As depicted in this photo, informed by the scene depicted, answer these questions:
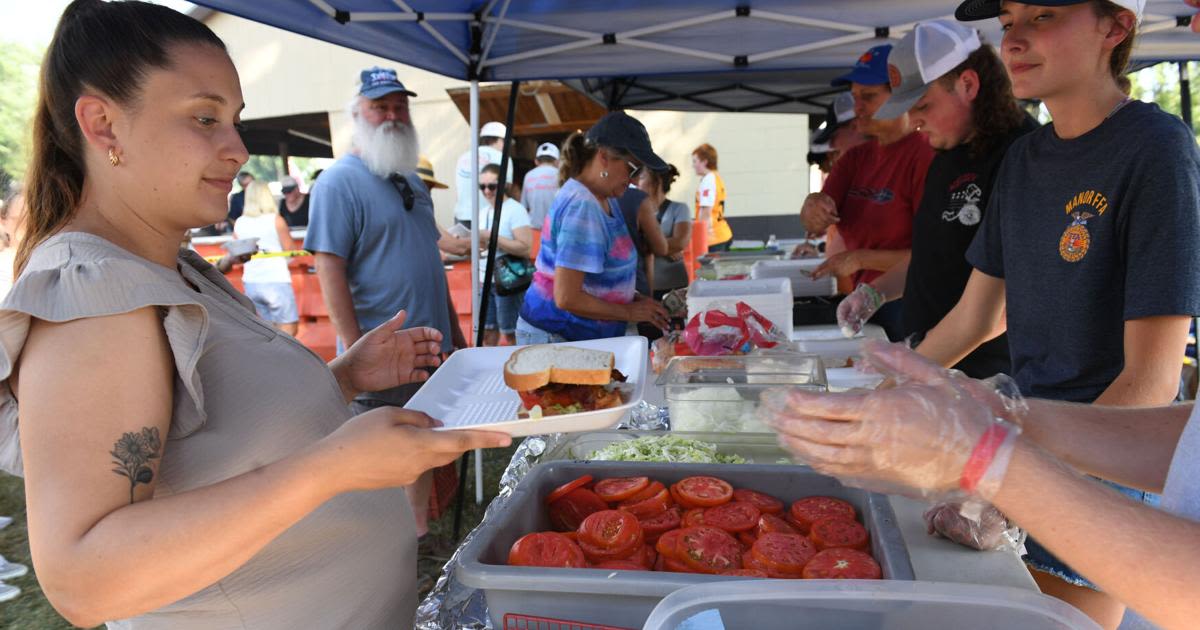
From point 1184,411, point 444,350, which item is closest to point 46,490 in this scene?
point 1184,411

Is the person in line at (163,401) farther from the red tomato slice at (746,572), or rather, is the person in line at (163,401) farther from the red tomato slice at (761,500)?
the red tomato slice at (761,500)

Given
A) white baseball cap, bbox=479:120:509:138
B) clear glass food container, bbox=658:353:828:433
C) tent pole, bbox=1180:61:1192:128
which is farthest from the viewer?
white baseball cap, bbox=479:120:509:138

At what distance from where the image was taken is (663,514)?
Result: 139cm

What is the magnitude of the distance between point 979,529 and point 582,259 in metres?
2.26

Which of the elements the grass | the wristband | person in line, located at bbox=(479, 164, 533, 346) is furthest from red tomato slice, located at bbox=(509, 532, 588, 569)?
person in line, located at bbox=(479, 164, 533, 346)

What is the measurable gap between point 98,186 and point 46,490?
475 millimetres

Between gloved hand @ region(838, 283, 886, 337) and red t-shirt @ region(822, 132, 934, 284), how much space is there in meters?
0.47

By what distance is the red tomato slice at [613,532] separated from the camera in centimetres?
122

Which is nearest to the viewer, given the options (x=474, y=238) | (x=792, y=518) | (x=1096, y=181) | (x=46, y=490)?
(x=46, y=490)

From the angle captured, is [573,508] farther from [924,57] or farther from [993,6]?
[924,57]

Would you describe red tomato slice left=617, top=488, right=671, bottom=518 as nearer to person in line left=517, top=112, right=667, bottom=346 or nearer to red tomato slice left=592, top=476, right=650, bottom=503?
red tomato slice left=592, top=476, right=650, bottom=503

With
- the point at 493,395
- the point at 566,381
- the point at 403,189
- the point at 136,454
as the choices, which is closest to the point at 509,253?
the point at 403,189

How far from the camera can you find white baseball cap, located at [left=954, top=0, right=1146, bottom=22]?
61.4 inches

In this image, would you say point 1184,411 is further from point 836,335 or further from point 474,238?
point 474,238
